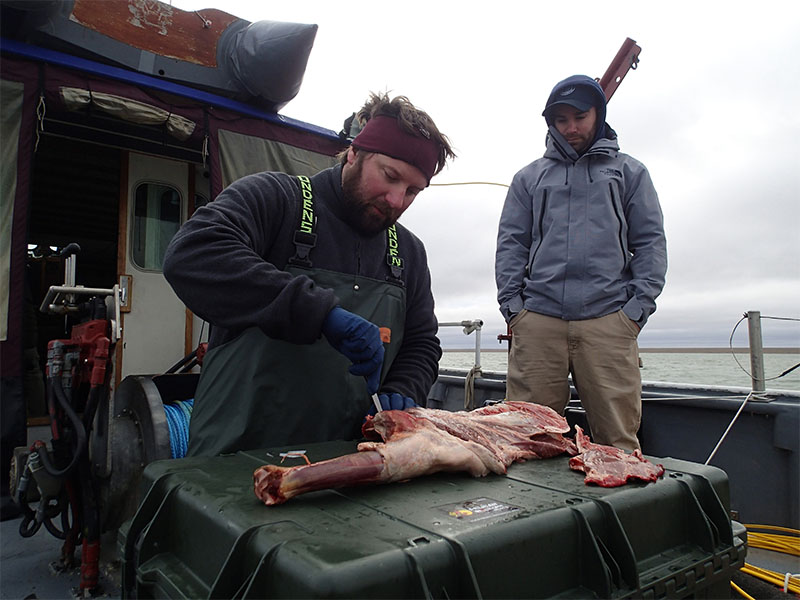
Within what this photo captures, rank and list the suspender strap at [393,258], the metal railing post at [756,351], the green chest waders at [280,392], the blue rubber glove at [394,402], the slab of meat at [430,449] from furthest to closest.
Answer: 1. the metal railing post at [756,351]
2. the suspender strap at [393,258]
3. the blue rubber glove at [394,402]
4. the green chest waders at [280,392]
5. the slab of meat at [430,449]

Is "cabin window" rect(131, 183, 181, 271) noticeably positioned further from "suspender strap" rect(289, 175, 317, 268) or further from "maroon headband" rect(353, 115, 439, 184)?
"maroon headband" rect(353, 115, 439, 184)

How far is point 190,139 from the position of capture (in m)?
4.30

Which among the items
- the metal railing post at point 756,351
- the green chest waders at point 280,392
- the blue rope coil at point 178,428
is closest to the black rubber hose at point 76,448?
the blue rope coil at point 178,428

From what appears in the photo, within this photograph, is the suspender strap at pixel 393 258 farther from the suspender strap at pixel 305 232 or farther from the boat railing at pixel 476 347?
the boat railing at pixel 476 347

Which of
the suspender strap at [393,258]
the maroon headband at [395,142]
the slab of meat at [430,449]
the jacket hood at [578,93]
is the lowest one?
the slab of meat at [430,449]

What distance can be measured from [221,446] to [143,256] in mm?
3301

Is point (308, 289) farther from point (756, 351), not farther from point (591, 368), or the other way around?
point (756, 351)

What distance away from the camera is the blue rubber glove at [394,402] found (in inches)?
90.1

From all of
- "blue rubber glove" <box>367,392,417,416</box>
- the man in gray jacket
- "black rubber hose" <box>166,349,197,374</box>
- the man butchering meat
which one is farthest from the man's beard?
"black rubber hose" <box>166,349,197,374</box>

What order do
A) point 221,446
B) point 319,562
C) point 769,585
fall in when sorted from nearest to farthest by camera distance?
point 319,562
point 221,446
point 769,585

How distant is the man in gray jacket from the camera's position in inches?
127

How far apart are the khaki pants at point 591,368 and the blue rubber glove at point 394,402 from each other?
132 cm

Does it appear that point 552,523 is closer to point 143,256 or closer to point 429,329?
point 429,329

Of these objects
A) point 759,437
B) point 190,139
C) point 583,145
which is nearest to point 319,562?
point 583,145
